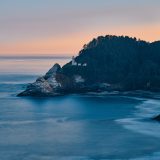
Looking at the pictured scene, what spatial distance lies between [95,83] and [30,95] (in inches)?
469

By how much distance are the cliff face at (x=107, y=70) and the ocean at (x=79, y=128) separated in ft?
18.9

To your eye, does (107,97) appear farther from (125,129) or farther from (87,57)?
(125,129)

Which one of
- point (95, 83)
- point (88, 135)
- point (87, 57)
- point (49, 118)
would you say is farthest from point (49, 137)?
point (87, 57)

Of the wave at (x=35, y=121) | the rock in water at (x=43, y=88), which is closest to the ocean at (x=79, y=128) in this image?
the wave at (x=35, y=121)

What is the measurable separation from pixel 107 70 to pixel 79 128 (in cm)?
4284

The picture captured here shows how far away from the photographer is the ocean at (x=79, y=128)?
157ft

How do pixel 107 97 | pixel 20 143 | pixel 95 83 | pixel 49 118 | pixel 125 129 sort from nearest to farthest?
pixel 20 143 < pixel 125 129 < pixel 49 118 < pixel 107 97 < pixel 95 83

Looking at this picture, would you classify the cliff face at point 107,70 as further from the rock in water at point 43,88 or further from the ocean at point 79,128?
the ocean at point 79,128

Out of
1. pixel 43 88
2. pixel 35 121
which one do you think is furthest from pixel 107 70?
pixel 35 121

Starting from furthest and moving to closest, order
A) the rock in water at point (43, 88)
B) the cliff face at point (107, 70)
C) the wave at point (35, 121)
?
the cliff face at point (107, 70), the rock in water at point (43, 88), the wave at point (35, 121)

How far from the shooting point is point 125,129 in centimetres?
5956

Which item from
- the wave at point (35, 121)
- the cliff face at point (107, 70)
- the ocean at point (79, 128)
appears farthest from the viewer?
the cliff face at point (107, 70)

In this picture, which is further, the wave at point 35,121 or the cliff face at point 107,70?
the cliff face at point 107,70

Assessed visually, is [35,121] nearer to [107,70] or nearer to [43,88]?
[43,88]
